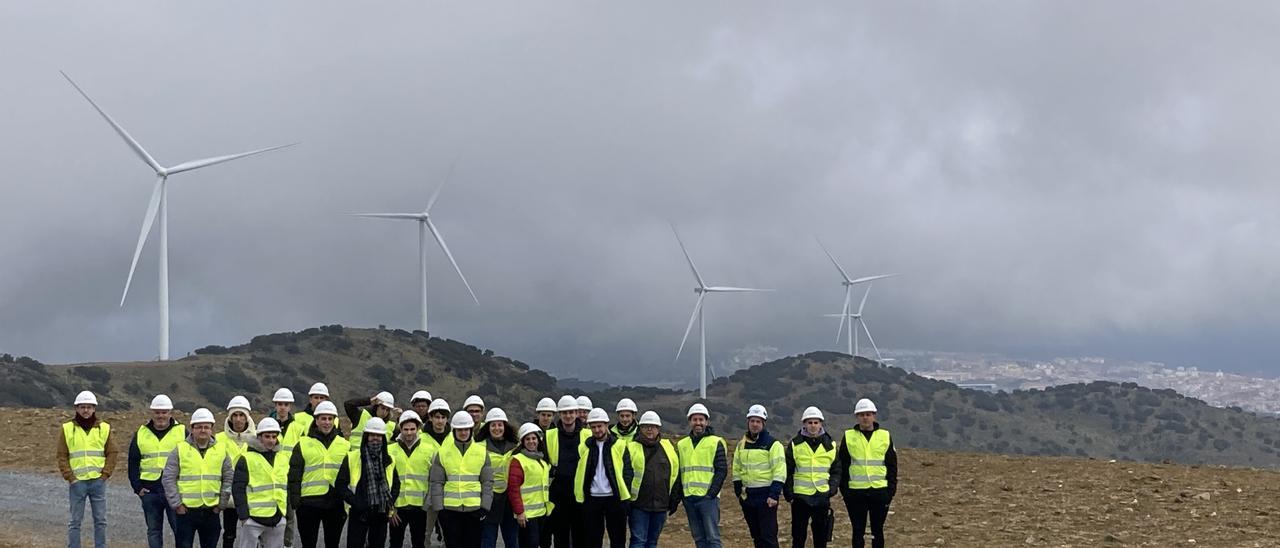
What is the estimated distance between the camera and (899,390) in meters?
120

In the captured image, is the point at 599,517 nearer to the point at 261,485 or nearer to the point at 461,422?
the point at 461,422

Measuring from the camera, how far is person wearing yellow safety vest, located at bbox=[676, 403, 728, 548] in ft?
48.0

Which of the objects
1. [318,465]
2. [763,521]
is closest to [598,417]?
[763,521]

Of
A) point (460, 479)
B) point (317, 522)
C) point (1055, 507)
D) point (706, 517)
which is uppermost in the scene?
point (460, 479)

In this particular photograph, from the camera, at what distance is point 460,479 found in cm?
1378

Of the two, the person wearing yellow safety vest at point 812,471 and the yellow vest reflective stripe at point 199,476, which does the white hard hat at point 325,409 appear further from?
the person wearing yellow safety vest at point 812,471

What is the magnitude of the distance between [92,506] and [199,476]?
2.25m

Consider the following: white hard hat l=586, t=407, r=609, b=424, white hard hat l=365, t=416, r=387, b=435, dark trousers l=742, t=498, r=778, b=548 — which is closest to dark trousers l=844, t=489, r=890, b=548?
dark trousers l=742, t=498, r=778, b=548

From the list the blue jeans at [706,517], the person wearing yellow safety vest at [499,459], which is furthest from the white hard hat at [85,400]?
the blue jeans at [706,517]

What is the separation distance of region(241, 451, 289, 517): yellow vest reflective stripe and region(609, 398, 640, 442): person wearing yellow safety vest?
3.88 meters

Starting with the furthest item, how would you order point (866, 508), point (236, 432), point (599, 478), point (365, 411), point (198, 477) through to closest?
1. point (365, 411)
2. point (866, 508)
3. point (599, 478)
4. point (236, 432)
5. point (198, 477)

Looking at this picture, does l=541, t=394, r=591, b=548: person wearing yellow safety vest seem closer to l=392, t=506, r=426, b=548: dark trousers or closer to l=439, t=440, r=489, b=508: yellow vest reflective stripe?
l=439, t=440, r=489, b=508: yellow vest reflective stripe

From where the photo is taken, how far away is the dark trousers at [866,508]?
14.8m

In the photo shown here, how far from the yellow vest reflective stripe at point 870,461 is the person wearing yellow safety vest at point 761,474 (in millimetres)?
809
